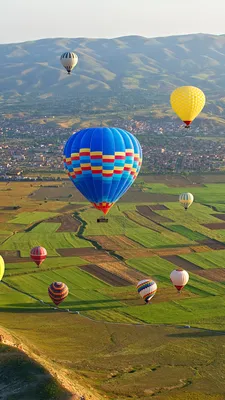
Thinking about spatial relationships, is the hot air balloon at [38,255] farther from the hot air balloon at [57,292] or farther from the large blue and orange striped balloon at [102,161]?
the large blue and orange striped balloon at [102,161]

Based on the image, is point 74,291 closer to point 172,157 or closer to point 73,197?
point 73,197

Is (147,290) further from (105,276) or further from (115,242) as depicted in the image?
(115,242)

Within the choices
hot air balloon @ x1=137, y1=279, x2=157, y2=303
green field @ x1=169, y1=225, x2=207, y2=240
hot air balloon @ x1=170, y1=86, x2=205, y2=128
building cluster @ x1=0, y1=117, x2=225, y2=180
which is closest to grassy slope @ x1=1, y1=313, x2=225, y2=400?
hot air balloon @ x1=137, y1=279, x2=157, y2=303

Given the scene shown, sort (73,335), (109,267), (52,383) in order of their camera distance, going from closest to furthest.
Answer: (52,383) < (73,335) < (109,267)

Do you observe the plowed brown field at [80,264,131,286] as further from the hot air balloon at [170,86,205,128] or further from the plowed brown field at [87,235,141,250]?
the hot air balloon at [170,86,205,128]

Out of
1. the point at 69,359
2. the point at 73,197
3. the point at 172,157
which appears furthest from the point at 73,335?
the point at 172,157

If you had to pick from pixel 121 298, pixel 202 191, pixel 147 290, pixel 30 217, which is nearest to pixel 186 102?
pixel 147 290

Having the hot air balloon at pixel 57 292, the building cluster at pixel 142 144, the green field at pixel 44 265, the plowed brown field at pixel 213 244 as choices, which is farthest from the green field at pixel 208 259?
the building cluster at pixel 142 144
